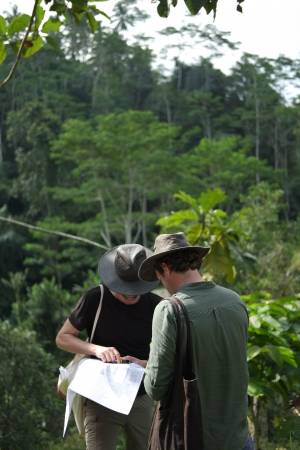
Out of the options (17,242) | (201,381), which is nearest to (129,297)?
(201,381)

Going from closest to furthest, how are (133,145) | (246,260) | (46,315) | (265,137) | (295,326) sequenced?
1. (295,326)
2. (246,260)
3. (46,315)
4. (133,145)
5. (265,137)

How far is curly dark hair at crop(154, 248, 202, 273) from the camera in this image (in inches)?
118

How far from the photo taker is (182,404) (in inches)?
112

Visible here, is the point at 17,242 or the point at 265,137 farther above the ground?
the point at 265,137

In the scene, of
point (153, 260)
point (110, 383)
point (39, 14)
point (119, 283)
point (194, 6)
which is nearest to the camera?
point (194, 6)

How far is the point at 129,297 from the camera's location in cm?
390

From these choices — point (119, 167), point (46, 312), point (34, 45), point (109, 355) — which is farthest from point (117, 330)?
point (119, 167)

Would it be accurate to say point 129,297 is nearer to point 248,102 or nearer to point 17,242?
point 17,242

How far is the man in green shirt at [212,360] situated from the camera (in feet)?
9.30

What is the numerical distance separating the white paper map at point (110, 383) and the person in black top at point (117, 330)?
0.29ft

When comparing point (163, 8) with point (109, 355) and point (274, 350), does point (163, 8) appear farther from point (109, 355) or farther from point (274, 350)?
point (274, 350)

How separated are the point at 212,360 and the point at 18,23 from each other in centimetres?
116

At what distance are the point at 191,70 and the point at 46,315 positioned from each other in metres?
34.8

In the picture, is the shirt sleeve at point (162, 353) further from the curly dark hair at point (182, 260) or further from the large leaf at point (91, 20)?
the large leaf at point (91, 20)
